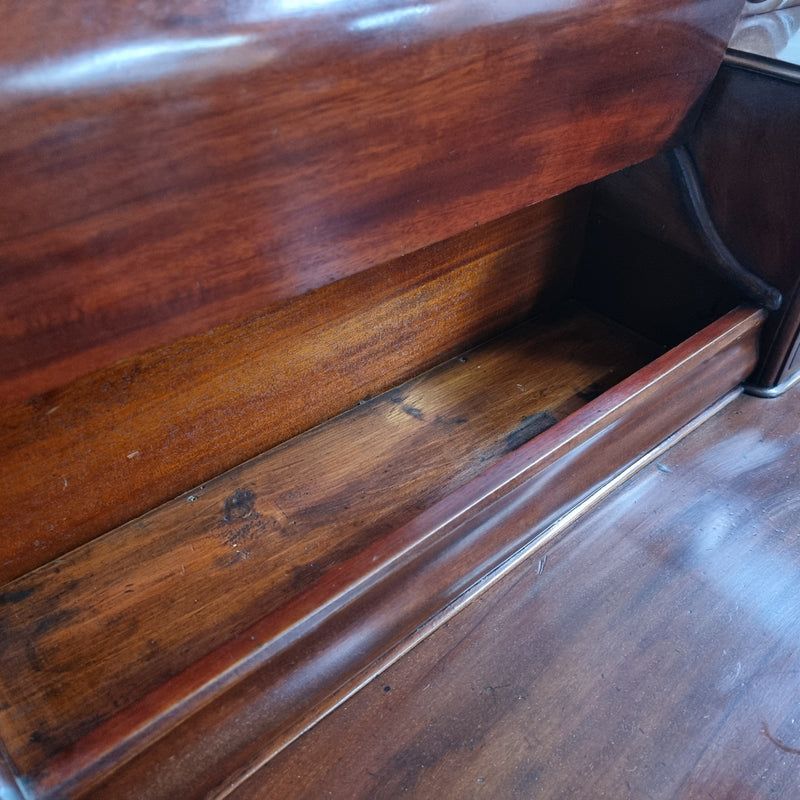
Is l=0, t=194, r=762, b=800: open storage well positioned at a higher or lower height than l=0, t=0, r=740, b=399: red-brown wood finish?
lower

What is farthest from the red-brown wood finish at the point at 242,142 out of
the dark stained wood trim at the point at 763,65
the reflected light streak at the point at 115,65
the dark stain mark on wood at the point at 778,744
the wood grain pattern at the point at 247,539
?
the dark stain mark on wood at the point at 778,744

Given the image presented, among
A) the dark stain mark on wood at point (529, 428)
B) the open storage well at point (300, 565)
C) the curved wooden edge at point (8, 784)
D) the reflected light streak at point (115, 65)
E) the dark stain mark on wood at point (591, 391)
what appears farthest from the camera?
the dark stain mark on wood at point (591, 391)

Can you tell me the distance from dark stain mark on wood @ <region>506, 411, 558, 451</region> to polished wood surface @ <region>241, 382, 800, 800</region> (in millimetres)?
164

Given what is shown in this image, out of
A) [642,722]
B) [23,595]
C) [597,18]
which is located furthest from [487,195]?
[23,595]

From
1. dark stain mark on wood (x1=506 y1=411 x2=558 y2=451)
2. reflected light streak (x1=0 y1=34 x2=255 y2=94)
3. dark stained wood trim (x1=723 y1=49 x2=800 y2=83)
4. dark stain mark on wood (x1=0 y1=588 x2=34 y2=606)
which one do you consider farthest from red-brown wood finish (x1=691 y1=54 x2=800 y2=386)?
dark stain mark on wood (x1=0 y1=588 x2=34 y2=606)

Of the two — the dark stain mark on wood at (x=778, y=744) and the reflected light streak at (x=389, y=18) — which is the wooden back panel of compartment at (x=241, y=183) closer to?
the reflected light streak at (x=389, y=18)

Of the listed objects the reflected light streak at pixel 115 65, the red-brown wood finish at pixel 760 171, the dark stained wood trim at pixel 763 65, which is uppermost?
the reflected light streak at pixel 115 65

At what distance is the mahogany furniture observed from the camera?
1.97ft

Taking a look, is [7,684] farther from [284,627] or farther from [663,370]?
[663,370]

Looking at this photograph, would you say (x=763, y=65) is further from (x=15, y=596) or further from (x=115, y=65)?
(x=15, y=596)

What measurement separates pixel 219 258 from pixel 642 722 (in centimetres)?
68

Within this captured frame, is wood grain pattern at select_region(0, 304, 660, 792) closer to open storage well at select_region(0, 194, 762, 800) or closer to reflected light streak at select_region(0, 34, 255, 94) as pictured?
open storage well at select_region(0, 194, 762, 800)

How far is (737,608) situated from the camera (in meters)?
1.01

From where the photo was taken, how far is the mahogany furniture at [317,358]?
599 millimetres
